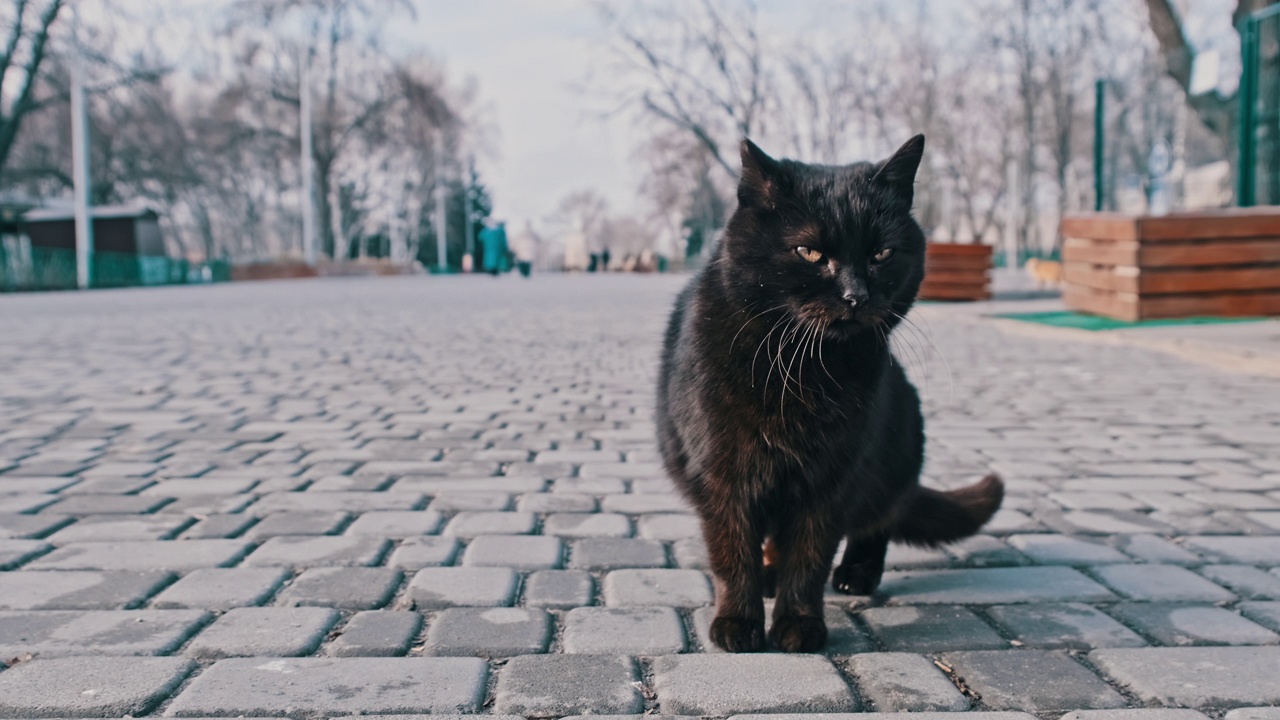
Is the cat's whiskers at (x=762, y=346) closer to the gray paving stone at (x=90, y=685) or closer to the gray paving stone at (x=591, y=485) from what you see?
the gray paving stone at (x=90, y=685)

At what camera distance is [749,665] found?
7.63 feet

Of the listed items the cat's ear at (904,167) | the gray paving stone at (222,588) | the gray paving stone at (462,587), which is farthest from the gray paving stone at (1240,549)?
the gray paving stone at (222,588)

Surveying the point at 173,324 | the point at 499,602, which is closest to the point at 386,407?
the point at 499,602

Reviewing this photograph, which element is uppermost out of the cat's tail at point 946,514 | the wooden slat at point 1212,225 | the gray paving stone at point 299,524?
the wooden slat at point 1212,225

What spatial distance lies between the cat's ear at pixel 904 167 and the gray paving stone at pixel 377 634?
5.41 ft

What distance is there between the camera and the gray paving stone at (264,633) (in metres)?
2.34

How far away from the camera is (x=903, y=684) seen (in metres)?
2.20

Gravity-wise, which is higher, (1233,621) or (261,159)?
(261,159)

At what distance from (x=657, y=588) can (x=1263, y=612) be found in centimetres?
158

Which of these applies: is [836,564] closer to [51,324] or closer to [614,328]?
[614,328]

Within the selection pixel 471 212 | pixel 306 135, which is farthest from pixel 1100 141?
pixel 471 212

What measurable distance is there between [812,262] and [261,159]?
5752 cm

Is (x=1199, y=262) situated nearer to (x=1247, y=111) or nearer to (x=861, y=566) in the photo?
(x=1247, y=111)

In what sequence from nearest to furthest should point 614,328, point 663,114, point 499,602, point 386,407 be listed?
point 499,602 < point 386,407 < point 614,328 < point 663,114
